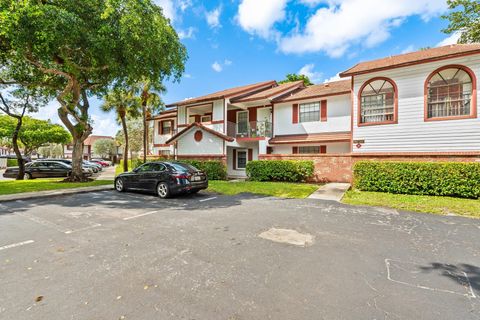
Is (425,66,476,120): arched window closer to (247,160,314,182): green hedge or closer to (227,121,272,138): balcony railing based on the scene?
(247,160,314,182): green hedge

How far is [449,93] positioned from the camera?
11109mm

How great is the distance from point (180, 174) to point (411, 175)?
9995 millimetres

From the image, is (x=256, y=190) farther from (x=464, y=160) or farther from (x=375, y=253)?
(x=464, y=160)

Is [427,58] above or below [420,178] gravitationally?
above

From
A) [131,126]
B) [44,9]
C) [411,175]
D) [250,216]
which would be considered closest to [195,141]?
[44,9]

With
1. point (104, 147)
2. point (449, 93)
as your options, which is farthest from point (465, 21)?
point (104, 147)

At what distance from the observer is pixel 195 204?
8359 mm

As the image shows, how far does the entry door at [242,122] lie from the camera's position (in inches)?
774

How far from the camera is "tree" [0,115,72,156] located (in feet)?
115

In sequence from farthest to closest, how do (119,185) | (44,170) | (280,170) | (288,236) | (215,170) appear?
(44,170), (215,170), (280,170), (119,185), (288,236)

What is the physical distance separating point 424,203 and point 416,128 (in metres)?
4.75

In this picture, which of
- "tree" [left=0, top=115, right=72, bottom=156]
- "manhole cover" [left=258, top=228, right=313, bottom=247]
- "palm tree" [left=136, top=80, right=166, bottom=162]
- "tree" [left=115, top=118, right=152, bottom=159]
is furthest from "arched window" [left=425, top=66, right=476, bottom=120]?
"tree" [left=0, top=115, right=72, bottom=156]

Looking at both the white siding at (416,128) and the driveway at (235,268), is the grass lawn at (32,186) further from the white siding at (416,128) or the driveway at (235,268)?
the white siding at (416,128)

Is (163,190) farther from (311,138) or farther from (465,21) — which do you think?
(465,21)
